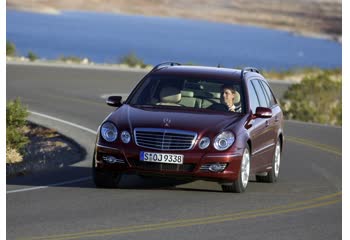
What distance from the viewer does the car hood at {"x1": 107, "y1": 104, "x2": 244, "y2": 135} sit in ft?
48.4

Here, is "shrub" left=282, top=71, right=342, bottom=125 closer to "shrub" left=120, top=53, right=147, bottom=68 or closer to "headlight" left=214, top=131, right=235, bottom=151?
"shrub" left=120, top=53, right=147, bottom=68

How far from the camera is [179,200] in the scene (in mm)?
14203

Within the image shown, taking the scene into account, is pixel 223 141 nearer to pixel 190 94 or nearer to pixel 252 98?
pixel 190 94

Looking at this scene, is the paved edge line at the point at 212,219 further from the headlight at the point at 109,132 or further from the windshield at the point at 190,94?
the headlight at the point at 109,132

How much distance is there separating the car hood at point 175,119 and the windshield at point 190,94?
0.30 meters

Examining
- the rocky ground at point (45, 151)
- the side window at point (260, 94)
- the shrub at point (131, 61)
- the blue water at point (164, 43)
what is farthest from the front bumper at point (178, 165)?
the blue water at point (164, 43)

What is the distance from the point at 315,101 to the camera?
4203 cm

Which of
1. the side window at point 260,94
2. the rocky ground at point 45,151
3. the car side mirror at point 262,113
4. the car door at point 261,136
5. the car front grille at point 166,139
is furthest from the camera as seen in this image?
the rocky ground at point 45,151

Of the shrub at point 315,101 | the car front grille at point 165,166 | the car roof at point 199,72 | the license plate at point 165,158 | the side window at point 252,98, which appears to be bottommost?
the shrub at point 315,101

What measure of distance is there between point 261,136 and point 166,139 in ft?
6.59

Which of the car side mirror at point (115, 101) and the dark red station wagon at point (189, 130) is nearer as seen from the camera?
the dark red station wagon at point (189, 130)

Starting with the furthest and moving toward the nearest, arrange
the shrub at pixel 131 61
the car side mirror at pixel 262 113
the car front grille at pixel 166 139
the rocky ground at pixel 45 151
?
the shrub at pixel 131 61, the rocky ground at pixel 45 151, the car side mirror at pixel 262 113, the car front grille at pixel 166 139

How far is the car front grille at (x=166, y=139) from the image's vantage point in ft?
47.9
